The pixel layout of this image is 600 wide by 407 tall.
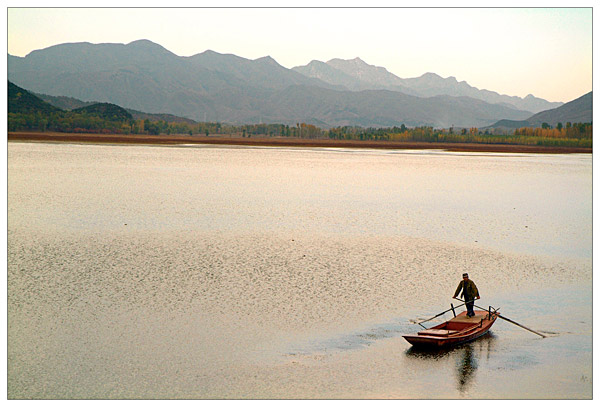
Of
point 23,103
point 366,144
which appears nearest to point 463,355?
point 366,144

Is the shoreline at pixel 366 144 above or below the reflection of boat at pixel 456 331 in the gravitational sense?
above

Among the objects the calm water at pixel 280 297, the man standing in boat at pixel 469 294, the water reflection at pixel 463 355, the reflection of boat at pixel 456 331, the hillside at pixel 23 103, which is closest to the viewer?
the calm water at pixel 280 297

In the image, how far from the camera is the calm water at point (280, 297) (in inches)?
630

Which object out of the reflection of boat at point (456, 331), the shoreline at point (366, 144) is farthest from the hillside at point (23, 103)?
the reflection of boat at point (456, 331)

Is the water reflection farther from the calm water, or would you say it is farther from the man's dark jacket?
the man's dark jacket

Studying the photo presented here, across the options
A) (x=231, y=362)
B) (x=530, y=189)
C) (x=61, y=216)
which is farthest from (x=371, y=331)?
(x=530, y=189)

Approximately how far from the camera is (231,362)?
667 inches

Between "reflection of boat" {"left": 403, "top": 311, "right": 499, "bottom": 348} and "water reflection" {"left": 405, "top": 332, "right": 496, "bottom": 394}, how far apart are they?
0.17m

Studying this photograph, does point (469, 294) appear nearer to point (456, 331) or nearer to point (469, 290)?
point (469, 290)

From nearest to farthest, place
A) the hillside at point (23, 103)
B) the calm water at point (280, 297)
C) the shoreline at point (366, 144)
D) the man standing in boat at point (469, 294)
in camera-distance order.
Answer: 1. the calm water at point (280, 297)
2. the man standing in boat at point (469, 294)
3. the shoreline at point (366, 144)
4. the hillside at point (23, 103)

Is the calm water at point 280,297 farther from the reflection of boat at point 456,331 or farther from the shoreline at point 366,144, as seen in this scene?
the shoreline at point 366,144

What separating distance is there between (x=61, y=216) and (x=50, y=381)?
2715 centimetres

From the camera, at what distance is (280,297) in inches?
888

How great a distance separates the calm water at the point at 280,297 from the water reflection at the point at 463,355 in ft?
0.21
